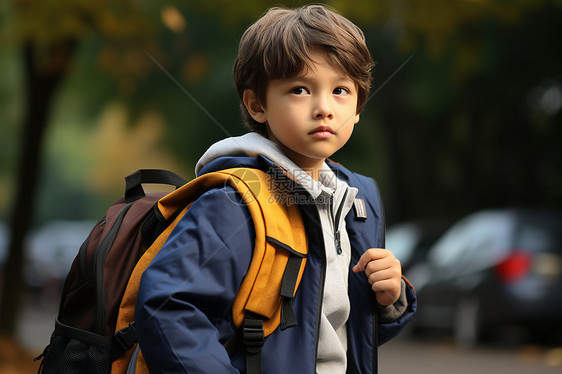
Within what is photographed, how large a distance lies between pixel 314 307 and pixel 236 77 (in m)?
0.75

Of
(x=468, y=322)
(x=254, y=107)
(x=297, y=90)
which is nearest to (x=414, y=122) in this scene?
(x=468, y=322)

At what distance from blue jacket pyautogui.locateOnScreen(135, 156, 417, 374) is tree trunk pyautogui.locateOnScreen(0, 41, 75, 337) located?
7.28m

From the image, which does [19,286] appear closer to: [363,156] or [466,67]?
[466,67]

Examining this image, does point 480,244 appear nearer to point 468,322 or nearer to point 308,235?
point 468,322

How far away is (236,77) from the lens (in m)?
2.38

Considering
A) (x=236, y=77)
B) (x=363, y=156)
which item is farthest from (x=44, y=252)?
(x=236, y=77)

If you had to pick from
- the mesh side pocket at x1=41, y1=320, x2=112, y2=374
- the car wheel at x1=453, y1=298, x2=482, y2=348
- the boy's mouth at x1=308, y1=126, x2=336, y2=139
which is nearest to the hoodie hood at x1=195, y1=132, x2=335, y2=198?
the boy's mouth at x1=308, y1=126, x2=336, y2=139

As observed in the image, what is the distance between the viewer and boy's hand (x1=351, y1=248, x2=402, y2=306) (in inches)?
85.1

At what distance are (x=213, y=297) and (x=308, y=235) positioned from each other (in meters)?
0.34

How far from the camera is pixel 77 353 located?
209 cm

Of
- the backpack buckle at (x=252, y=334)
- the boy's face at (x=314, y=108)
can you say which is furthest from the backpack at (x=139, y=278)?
the boy's face at (x=314, y=108)

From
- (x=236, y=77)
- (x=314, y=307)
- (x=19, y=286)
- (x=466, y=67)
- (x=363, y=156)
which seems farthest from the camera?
(x=363, y=156)

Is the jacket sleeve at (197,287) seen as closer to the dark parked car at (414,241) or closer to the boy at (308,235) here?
the boy at (308,235)

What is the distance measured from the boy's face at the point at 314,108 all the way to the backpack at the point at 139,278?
0.17 m
